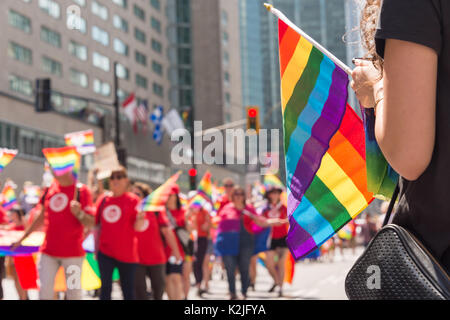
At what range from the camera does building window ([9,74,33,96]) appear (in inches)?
1746

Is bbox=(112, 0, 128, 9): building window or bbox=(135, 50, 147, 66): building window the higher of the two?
bbox=(112, 0, 128, 9): building window

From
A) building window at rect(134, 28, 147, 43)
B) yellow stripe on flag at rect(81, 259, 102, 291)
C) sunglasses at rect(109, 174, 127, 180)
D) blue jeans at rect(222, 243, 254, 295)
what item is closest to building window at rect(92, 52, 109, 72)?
building window at rect(134, 28, 147, 43)

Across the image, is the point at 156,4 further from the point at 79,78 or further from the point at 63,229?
the point at 63,229

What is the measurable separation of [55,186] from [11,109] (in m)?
32.8

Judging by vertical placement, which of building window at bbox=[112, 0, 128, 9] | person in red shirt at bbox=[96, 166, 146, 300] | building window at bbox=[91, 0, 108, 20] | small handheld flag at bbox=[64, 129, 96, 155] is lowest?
person in red shirt at bbox=[96, 166, 146, 300]

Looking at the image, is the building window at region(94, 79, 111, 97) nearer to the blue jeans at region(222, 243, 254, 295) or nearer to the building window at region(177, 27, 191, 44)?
the building window at region(177, 27, 191, 44)

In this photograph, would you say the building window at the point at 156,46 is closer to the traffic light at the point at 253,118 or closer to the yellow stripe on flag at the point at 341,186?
the traffic light at the point at 253,118

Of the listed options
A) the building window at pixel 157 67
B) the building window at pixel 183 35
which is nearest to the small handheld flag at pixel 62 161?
the building window at pixel 157 67

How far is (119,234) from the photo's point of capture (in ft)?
28.4

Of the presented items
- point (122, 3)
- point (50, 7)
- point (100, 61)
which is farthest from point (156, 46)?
point (50, 7)

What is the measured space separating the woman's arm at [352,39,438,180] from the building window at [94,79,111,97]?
188 ft

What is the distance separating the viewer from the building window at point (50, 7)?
4850 centimetres

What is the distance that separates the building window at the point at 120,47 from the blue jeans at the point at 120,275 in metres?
54.2
